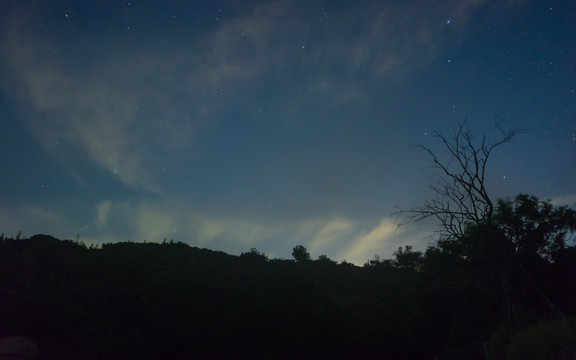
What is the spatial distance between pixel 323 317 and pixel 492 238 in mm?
11206

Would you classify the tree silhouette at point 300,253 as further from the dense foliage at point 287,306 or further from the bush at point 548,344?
the bush at point 548,344

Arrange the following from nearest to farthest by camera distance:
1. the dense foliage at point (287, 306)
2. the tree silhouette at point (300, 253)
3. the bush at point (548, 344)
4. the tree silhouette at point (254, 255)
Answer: the bush at point (548, 344) < the dense foliage at point (287, 306) < the tree silhouette at point (254, 255) < the tree silhouette at point (300, 253)

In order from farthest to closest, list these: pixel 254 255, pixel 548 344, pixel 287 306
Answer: pixel 254 255 < pixel 287 306 < pixel 548 344

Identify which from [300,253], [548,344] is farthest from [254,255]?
[548,344]

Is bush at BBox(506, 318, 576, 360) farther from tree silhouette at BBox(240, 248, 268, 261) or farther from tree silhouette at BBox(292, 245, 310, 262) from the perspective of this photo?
tree silhouette at BBox(292, 245, 310, 262)

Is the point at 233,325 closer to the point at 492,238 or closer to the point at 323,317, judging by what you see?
the point at 323,317

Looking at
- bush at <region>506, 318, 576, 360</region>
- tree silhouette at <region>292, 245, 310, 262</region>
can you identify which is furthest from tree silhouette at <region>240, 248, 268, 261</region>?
bush at <region>506, 318, 576, 360</region>

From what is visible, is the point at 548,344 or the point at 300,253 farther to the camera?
the point at 300,253

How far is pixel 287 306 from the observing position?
2047cm

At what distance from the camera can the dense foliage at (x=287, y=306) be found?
50.6 ft

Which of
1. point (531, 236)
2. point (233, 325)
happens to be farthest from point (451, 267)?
point (233, 325)

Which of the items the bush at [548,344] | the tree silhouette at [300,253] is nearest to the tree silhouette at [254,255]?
the tree silhouette at [300,253]

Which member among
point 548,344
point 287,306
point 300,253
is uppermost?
point 300,253

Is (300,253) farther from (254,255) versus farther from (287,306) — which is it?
(287,306)
